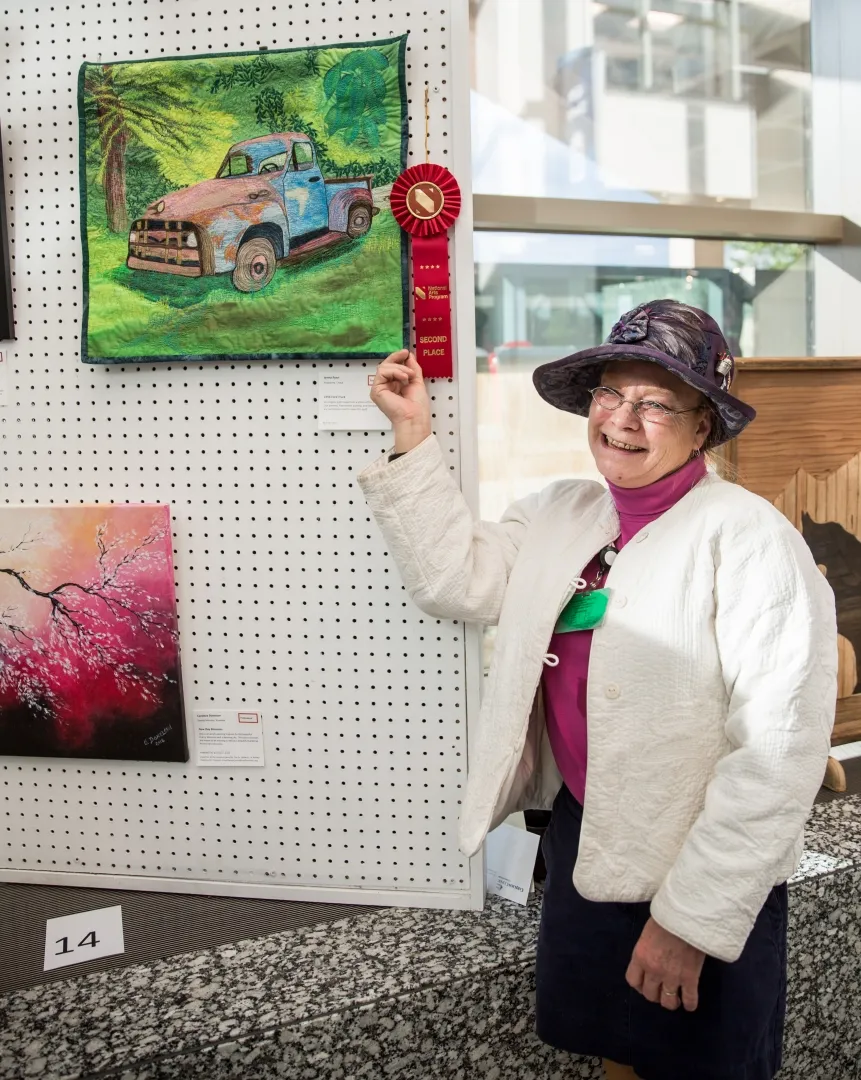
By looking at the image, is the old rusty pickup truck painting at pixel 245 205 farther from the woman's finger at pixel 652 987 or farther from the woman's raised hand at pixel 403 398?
the woman's finger at pixel 652 987

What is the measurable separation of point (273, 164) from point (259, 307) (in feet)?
0.77

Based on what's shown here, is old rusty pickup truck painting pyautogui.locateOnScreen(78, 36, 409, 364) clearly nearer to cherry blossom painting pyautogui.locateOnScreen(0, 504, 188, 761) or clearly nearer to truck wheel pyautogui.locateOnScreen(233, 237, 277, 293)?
truck wheel pyautogui.locateOnScreen(233, 237, 277, 293)

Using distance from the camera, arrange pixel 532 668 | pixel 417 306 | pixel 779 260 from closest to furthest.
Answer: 1. pixel 532 668
2. pixel 417 306
3. pixel 779 260

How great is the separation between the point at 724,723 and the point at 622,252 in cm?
190

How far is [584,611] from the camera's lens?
1.29 metres

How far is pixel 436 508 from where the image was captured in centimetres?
138

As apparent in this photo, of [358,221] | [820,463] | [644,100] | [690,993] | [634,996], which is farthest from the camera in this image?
[644,100]

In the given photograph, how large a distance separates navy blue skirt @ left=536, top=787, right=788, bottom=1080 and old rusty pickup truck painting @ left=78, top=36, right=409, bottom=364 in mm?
899

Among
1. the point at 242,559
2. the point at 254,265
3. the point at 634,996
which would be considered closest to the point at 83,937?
the point at 242,559

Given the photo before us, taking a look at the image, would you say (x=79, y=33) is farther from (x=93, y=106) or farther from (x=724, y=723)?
(x=724, y=723)

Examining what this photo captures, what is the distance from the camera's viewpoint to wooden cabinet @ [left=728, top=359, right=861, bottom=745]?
2.00 metres

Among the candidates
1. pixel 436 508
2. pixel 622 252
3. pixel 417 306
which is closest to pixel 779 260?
pixel 622 252
